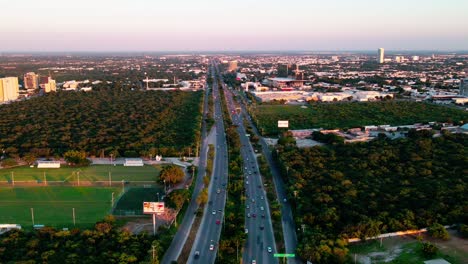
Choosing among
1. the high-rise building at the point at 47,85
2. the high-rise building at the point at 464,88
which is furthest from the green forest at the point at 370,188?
the high-rise building at the point at 47,85

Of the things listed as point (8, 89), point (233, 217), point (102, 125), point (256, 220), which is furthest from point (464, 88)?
point (8, 89)

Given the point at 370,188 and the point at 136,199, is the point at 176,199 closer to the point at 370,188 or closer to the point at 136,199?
the point at 136,199

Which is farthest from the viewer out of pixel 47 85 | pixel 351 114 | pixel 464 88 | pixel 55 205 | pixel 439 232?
pixel 47 85

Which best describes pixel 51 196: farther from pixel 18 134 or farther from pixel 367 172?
pixel 367 172

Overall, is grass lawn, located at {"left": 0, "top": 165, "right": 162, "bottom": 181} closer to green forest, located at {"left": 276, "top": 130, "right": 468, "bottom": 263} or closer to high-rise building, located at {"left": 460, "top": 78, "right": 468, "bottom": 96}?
green forest, located at {"left": 276, "top": 130, "right": 468, "bottom": 263}

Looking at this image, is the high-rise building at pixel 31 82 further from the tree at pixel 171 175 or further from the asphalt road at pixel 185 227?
the tree at pixel 171 175

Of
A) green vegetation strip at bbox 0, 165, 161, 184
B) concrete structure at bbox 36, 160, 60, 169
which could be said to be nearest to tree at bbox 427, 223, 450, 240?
green vegetation strip at bbox 0, 165, 161, 184
